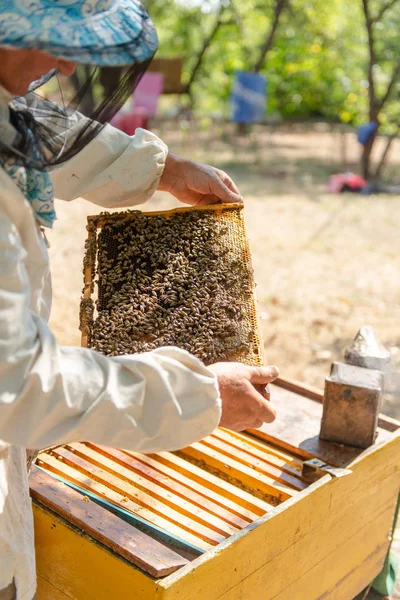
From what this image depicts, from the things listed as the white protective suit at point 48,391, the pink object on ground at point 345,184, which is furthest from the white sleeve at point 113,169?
the pink object on ground at point 345,184

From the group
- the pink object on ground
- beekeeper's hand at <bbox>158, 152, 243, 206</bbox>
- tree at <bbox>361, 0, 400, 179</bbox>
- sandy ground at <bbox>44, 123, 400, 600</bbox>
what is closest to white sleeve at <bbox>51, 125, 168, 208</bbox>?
beekeeper's hand at <bbox>158, 152, 243, 206</bbox>

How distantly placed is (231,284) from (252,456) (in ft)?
2.09

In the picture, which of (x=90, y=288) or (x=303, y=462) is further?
(x=303, y=462)

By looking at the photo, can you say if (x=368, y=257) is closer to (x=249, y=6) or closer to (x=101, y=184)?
(x=101, y=184)

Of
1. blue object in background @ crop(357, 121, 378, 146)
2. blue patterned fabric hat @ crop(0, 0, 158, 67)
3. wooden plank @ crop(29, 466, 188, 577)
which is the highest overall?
blue patterned fabric hat @ crop(0, 0, 158, 67)

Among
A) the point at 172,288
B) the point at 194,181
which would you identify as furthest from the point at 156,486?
the point at 194,181

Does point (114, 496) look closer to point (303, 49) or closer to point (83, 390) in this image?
point (83, 390)

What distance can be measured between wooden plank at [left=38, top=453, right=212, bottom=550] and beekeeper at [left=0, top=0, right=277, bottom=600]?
0.42 m

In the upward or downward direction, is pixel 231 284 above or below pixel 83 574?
above

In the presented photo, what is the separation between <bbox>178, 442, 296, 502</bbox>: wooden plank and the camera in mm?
1928

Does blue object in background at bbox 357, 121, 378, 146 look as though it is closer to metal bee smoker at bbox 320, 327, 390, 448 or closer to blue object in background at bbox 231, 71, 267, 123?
blue object in background at bbox 231, 71, 267, 123

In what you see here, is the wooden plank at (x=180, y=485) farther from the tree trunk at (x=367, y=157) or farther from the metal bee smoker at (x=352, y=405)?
the tree trunk at (x=367, y=157)

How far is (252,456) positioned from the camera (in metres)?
2.10

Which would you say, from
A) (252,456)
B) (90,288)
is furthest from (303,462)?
(90,288)
